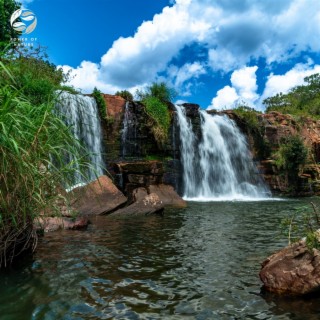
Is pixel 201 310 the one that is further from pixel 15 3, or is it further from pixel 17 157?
pixel 15 3

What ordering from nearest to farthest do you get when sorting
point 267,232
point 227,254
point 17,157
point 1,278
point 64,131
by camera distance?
1. point 17,157
2. point 1,278
3. point 64,131
4. point 227,254
5. point 267,232

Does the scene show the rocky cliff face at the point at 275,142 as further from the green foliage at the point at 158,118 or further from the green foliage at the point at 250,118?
the green foliage at the point at 158,118

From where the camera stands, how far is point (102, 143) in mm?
19469

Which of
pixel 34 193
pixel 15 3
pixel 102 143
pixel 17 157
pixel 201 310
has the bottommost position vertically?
pixel 201 310

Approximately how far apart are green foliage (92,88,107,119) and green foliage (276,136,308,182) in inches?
466

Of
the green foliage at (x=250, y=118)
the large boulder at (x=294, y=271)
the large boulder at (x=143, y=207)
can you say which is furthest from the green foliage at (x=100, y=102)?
the large boulder at (x=294, y=271)

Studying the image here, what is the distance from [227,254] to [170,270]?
Result: 5.04 ft

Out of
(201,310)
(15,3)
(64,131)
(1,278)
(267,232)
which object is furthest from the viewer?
(15,3)

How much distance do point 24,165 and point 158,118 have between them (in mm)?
15903

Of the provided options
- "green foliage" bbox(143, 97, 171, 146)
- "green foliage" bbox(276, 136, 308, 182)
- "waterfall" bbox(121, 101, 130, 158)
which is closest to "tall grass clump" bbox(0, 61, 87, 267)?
"waterfall" bbox(121, 101, 130, 158)

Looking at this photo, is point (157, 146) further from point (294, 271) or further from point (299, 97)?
point (299, 97)

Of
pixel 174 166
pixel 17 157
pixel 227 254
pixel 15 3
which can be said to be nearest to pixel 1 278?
pixel 17 157

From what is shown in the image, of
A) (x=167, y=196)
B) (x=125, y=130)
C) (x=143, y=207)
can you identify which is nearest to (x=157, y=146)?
(x=125, y=130)

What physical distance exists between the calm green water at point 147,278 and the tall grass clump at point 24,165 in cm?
65
